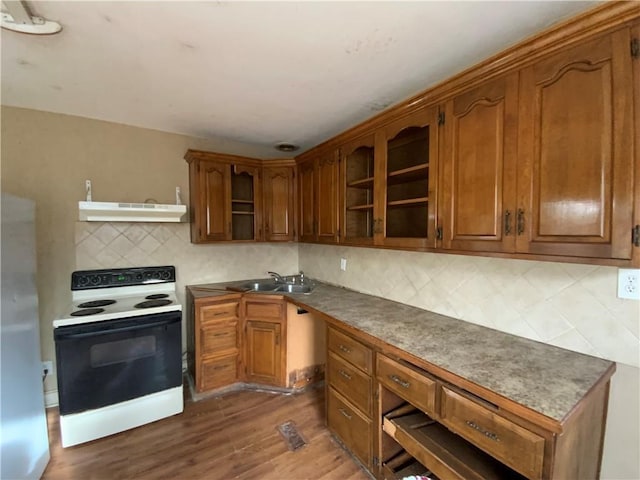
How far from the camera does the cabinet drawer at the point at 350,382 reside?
5.26 feet

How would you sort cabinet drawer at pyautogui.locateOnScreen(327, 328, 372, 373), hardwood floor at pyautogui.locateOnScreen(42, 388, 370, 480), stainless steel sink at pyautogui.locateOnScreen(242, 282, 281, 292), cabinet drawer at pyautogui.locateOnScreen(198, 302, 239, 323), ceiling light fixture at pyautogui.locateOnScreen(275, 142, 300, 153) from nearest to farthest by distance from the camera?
cabinet drawer at pyautogui.locateOnScreen(327, 328, 372, 373) < hardwood floor at pyautogui.locateOnScreen(42, 388, 370, 480) < cabinet drawer at pyautogui.locateOnScreen(198, 302, 239, 323) < stainless steel sink at pyautogui.locateOnScreen(242, 282, 281, 292) < ceiling light fixture at pyautogui.locateOnScreen(275, 142, 300, 153)

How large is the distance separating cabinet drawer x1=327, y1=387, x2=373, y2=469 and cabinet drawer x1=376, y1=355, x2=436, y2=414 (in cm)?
36

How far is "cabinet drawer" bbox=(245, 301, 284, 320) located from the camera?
97.0 inches

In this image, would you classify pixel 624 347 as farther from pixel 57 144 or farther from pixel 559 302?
pixel 57 144

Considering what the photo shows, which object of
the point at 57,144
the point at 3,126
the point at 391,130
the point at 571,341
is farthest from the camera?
the point at 57,144

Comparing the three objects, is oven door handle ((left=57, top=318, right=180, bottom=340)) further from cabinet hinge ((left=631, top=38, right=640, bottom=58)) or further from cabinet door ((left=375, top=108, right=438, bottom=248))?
cabinet hinge ((left=631, top=38, right=640, bottom=58))

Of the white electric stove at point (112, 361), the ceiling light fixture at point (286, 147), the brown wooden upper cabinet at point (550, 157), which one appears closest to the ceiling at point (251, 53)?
the brown wooden upper cabinet at point (550, 157)

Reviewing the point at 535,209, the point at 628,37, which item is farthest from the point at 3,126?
the point at 628,37

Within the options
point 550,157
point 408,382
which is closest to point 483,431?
point 408,382

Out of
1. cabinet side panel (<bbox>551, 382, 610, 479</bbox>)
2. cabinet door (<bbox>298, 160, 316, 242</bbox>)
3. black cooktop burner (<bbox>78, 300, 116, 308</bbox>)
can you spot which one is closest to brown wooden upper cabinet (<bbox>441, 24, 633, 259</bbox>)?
cabinet side panel (<bbox>551, 382, 610, 479</bbox>)

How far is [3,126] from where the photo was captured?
211 cm

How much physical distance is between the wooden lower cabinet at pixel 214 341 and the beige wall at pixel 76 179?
1.89ft

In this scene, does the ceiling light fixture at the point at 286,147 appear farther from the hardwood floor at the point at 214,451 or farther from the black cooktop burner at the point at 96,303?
the hardwood floor at the point at 214,451

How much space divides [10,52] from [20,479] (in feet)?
7.32
